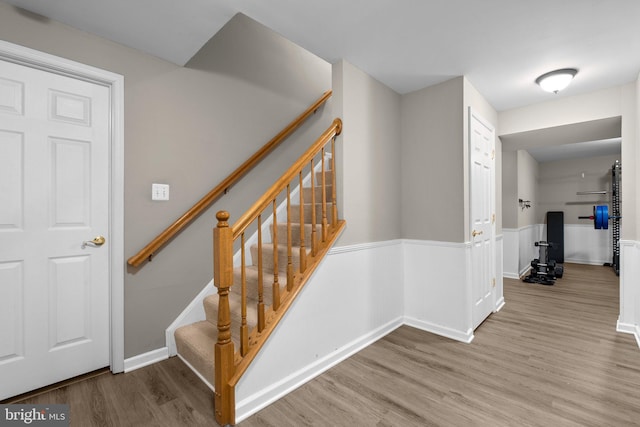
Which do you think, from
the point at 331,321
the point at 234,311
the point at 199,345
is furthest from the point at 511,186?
the point at 199,345

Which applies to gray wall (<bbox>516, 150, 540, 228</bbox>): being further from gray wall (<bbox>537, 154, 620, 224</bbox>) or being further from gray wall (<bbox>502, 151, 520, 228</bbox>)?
gray wall (<bbox>537, 154, 620, 224</bbox>)

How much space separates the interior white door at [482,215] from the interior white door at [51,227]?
299 centimetres

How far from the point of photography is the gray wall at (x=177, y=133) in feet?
6.50

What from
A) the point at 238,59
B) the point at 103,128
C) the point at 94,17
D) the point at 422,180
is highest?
the point at 238,59

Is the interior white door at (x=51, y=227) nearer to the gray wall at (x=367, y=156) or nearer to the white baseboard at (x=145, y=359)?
the white baseboard at (x=145, y=359)

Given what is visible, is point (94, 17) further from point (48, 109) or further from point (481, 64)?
point (481, 64)

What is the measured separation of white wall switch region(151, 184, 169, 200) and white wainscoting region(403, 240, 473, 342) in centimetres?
221

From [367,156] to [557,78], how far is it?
1.74 meters

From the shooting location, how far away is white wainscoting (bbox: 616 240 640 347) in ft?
8.56

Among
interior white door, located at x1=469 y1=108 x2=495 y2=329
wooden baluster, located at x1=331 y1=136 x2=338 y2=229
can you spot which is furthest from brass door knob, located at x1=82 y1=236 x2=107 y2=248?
interior white door, located at x1=469 y1=108 x2=495 y2=329

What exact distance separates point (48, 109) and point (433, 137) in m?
2.91

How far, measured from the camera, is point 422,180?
2.86m

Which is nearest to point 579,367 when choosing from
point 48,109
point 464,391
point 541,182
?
point 464,391

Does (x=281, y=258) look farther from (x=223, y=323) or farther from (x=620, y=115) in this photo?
(x=620, y=115)
